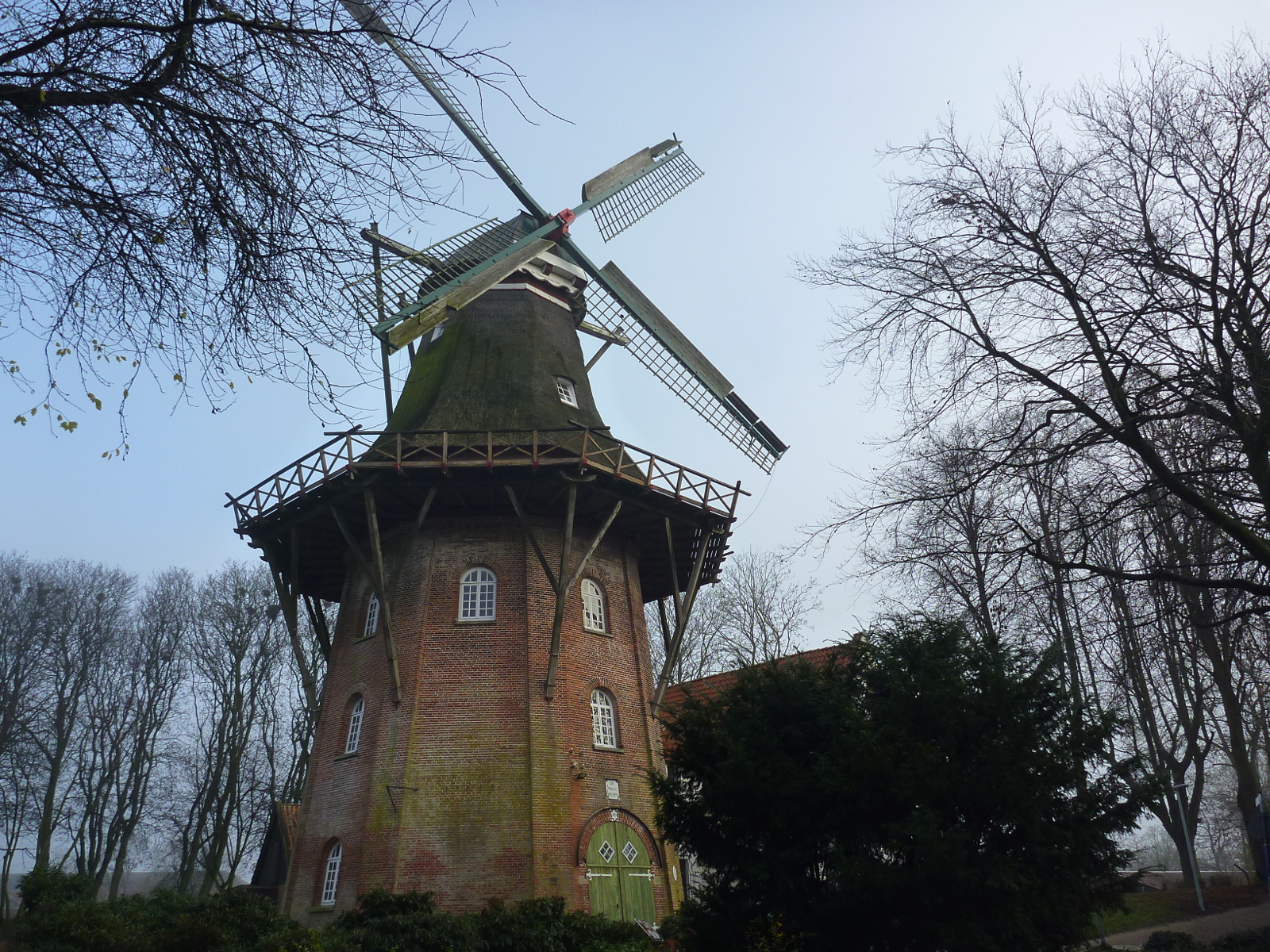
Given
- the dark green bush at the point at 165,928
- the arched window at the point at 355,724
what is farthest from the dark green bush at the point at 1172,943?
the arched window at the point at 355,724

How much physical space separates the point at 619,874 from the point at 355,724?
5.60 meters

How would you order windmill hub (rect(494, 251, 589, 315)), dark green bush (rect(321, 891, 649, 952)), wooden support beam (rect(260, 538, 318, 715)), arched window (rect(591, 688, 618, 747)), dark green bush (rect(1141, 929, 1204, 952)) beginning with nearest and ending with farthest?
dark green bush (rect(321, 891, 649, 952)) → dark green bush (rect(1141, 929, 1204, 952)) → arched window (rect(591, 688, 618, 747)) → wooden support beam (rect(260, 538, 318, 715)) → windmill hub (rect(494, 251, 589, 315))

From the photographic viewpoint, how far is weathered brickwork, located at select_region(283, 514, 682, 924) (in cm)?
1538

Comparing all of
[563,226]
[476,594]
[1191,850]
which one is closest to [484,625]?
[476,594]

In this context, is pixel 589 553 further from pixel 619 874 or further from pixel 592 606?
pixel 619 874

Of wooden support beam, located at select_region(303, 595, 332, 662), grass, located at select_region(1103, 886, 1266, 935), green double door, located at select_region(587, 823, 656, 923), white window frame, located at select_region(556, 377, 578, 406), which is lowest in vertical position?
grass, located at select_region(1103, 886, 1266, 935)

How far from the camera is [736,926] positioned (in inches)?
374

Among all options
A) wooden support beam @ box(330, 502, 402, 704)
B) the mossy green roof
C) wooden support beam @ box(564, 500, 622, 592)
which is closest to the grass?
wooden support beam @ box(564, 500, 622, 592)

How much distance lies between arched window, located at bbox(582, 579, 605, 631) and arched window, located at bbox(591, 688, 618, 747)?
1.25m

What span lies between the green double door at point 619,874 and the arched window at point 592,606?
3.67 metres

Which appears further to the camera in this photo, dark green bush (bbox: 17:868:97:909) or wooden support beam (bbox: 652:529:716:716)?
wooden support beam (bbox: 652:529:716:716)

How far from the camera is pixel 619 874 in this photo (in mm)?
16328

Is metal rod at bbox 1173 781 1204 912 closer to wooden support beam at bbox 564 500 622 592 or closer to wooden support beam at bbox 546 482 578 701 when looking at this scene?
wooden support beam at bbox 564 500 622 592

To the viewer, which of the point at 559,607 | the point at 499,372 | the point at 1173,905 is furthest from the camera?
the point at 1173,905
